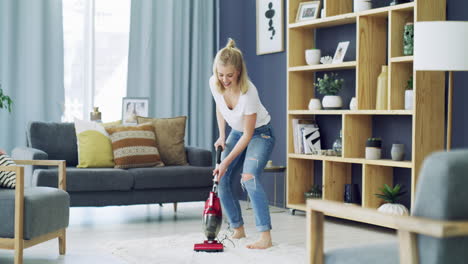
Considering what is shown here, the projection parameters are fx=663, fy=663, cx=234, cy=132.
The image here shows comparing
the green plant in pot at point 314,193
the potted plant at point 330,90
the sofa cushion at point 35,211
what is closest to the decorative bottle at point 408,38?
the potted plant at point 330,90

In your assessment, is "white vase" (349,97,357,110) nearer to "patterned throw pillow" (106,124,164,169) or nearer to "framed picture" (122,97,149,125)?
A: "patterned throw pillow" (106,124,164,169)

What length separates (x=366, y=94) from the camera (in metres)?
4.92

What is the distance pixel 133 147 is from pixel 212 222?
1.66 meters

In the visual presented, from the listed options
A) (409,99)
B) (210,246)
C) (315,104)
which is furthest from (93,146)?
(409,99)

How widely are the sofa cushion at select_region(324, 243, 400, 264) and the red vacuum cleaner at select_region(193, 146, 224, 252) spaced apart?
1.62 m

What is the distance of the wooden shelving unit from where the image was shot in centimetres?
445

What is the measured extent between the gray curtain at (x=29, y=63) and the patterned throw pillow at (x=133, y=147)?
118 centimetres

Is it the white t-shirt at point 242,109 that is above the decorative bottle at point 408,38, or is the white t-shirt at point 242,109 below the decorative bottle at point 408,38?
below

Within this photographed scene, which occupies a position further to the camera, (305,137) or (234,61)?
(305,137)

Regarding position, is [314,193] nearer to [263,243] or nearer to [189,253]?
[263,243]

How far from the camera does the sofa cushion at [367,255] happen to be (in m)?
1.96

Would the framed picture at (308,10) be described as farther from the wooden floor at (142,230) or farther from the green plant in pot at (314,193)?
the wooden floor at (142,230)

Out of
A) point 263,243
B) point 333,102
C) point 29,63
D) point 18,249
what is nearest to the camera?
point 18,249

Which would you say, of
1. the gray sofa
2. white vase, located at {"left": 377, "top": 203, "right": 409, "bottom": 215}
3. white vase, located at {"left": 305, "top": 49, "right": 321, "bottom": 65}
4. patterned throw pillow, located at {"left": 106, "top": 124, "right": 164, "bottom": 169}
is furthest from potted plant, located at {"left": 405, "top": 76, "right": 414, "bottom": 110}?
patterned throw pillow, located at {"left": 106, "top": 124, "right": 164, "bottom": 169}
